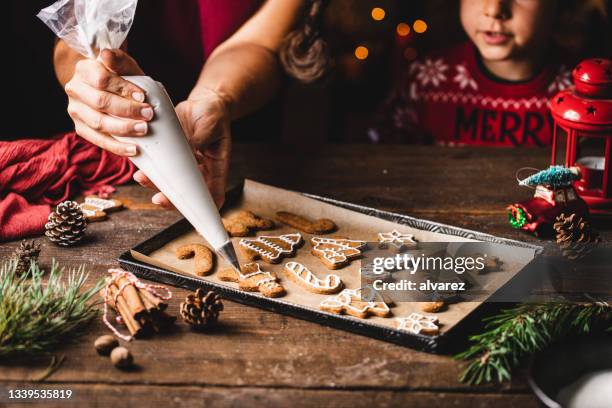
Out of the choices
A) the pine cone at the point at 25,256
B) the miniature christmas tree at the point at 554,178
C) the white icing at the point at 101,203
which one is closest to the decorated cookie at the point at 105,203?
the white icing at the point at 101,203

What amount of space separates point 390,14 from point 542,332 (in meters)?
2.05

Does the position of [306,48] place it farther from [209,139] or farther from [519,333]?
[519,333]

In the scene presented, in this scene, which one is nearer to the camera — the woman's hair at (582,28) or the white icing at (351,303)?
the white icing at (351,303)

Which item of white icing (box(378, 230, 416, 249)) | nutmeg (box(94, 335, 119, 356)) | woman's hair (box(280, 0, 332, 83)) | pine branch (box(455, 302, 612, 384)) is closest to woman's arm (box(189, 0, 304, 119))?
woman's hair (box(280, 0, 332, 83))

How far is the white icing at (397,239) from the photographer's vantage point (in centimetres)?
127

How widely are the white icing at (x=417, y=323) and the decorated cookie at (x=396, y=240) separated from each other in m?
0.25

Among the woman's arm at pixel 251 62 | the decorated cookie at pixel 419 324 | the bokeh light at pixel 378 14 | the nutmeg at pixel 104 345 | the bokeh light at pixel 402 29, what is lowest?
the decorated cookie at pixel 419 324

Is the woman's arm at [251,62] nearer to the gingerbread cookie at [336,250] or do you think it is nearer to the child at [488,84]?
the gingerbread cookie at [336,250]

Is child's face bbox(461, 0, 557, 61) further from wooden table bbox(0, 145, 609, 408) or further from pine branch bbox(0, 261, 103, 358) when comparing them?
pine branch bbox(0, 261, 103, 358)

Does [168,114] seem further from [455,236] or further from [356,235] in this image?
[455,236]

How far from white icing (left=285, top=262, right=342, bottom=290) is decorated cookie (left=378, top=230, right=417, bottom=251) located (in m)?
0.16

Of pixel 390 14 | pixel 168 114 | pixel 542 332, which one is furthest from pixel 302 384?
pixel 390 14

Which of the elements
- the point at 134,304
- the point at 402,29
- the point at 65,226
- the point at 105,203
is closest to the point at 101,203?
the point at 105,203

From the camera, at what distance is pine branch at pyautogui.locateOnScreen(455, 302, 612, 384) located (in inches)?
36.3
